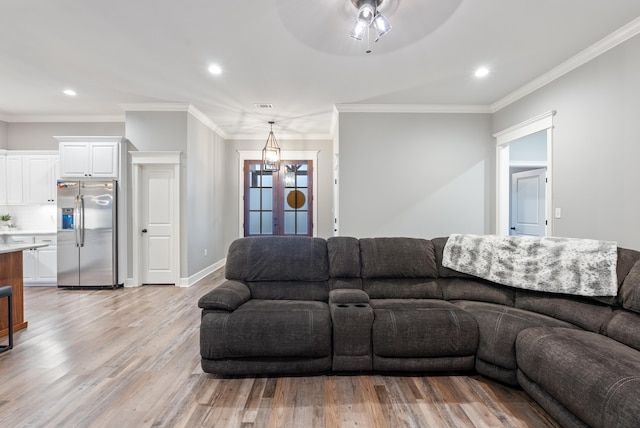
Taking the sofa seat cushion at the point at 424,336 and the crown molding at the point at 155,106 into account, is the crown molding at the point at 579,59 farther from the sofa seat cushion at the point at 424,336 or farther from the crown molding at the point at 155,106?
the crown molding at the point at 155,106

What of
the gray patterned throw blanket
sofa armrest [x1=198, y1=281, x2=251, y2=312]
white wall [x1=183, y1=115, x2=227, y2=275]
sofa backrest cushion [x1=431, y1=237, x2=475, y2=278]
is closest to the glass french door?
white wall [x1=183, y1=115, x2=227, y2=275]

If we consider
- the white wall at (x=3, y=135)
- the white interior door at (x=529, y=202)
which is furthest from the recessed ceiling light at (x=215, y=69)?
the white interior door at (x=529, y=202)

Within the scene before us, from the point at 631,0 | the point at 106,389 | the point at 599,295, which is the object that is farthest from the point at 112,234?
the point at 631,0

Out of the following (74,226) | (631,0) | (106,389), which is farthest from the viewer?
(74,226)

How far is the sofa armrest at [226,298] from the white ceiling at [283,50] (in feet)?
7.49

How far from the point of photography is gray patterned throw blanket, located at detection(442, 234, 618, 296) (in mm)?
2072

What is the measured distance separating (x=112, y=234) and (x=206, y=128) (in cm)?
239

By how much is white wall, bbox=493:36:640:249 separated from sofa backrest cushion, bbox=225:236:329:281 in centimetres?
278

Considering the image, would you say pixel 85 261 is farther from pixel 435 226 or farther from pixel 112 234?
pixel 435 226

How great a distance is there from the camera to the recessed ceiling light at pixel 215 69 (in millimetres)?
3400

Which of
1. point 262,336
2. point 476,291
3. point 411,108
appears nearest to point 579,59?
point 411,108

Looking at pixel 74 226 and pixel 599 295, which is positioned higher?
pixel 74 226

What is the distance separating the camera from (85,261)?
4617 millimetres

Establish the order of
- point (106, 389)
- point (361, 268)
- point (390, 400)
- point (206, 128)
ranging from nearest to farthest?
point (390, 400) < point (106, 389) < point (361, 268) < point (206, 128)
